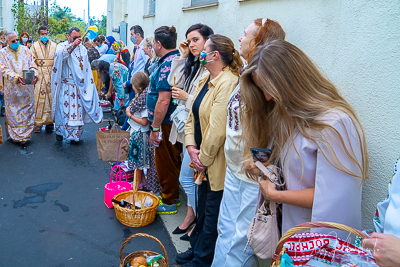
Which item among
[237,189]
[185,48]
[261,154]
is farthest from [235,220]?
[185,48]

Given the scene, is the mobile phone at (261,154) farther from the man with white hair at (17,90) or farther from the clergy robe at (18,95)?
the clergy robe at (18,95)

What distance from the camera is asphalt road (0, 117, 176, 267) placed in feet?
11.1

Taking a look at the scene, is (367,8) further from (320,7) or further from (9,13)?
(9,13)

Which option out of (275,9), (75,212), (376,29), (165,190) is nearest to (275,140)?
(376,29)

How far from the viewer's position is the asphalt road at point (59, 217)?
338 cm

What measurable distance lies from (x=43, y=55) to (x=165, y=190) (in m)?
4.64

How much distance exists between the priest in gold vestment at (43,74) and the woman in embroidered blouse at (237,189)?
5.70m

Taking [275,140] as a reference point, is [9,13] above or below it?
above

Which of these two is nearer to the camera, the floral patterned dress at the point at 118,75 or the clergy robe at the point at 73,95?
the clergy robe at the point at 73,95

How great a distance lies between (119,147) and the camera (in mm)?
4691

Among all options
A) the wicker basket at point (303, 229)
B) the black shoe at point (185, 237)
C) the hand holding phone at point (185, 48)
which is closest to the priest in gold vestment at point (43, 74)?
the hand holding phone at point (185, 48)

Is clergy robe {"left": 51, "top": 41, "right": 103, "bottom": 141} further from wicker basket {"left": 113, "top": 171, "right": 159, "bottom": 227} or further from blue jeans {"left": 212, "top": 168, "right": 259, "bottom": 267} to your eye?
blue jeans {"left": 212, "top": 168, "right": 259, "bottom": 267}

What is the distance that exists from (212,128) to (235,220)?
2.28 feet

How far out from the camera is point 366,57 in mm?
2025
